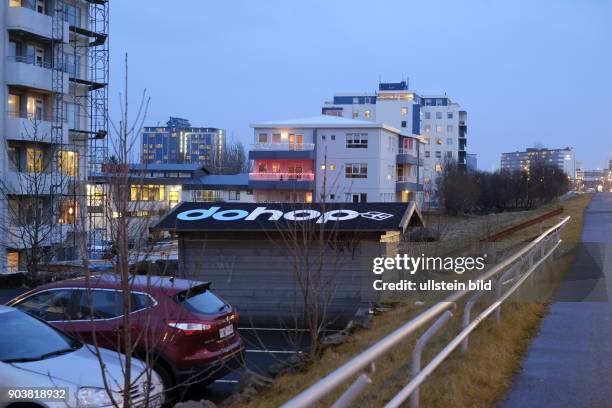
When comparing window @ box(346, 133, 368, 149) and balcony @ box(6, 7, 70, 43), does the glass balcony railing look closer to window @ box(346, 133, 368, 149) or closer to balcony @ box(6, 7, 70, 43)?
window @ box(346, 133, 368, 149)

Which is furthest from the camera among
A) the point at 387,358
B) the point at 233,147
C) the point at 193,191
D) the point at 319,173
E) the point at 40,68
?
the point at 233,147

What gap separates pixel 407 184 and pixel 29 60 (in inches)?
1568

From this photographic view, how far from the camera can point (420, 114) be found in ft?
345

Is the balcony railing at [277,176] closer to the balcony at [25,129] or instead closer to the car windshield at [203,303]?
the balcony at [25,129]

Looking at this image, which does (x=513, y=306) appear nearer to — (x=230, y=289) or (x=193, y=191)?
(x=230, y=289)

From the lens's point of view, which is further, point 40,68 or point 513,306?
point 40,68

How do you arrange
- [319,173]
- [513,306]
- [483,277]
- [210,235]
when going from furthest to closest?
[319,173], [210,235], [513,306], [483,277]

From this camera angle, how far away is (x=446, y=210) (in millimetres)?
69062

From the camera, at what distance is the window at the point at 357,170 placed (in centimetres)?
5950

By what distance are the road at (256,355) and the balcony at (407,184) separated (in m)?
51.0

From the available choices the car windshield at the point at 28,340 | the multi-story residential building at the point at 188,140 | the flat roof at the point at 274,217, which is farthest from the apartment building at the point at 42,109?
the multi-story residential building at the point at 188,140

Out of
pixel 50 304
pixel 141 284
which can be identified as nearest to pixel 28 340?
pixel 141 284

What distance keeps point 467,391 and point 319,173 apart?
2118 inches

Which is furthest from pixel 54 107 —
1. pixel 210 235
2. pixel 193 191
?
pixel 193 191
